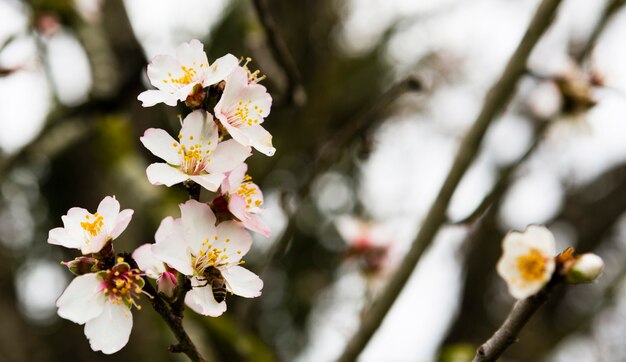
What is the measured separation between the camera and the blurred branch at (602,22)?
1570 mm

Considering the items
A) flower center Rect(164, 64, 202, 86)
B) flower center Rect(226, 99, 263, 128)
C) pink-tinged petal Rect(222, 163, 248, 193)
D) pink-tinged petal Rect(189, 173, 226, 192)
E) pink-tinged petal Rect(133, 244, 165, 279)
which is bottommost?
pink-tinged petal Rect(133, 244, 165, 279)

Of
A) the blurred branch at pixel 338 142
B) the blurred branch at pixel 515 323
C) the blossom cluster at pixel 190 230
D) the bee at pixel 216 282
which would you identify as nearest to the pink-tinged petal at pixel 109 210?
the blossom cluster at pixel 190 230

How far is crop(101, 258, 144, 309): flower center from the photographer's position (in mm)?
634

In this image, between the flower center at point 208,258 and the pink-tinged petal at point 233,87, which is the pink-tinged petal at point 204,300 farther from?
the pink-tinged petal at point 233,87

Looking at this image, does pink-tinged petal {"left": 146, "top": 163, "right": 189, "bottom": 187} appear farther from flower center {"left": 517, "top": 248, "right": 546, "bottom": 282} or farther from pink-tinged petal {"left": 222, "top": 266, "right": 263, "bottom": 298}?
flower center {"left": 517, "top": 248, "right": 546, "bottom": 282}

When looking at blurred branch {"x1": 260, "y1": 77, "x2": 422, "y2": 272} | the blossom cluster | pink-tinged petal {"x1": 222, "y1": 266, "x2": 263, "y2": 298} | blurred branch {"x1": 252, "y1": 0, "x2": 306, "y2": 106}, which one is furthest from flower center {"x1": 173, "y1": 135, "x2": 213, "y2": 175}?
blurred branch {"x1": 260, "y1": 77, "x2": 422, "y2": 272}

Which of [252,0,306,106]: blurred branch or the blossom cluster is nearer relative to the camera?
the blossom cluster

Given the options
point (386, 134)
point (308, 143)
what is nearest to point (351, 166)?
point (386, 134)

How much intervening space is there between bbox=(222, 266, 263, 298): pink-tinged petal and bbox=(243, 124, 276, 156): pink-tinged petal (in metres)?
0.12

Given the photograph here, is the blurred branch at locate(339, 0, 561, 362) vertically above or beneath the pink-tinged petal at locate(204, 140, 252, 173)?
beneath

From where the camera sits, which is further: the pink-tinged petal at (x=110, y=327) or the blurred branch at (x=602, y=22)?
the blurred branch at (x=602, y=22)

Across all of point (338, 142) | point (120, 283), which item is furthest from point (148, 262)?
point (338, 142)

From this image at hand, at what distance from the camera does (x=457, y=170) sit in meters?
1.16

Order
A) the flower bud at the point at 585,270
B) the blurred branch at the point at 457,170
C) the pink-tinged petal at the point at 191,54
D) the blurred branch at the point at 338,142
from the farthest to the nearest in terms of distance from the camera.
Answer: the blurred branch at the point at 338,142
the blurred branch at the point at 457,170
the pink-tinged petal at the point at 191,54
the flower bud at the point at 585,270
